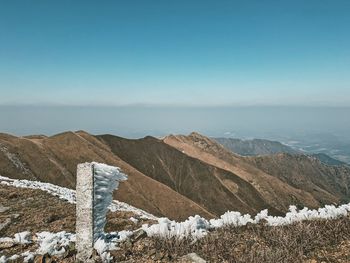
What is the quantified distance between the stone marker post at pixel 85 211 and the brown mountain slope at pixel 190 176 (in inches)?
4580

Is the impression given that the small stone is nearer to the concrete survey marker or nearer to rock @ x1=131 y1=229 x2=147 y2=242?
the concrete survey marker

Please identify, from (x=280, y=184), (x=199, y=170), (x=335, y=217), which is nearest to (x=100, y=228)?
(x=335, y=217)

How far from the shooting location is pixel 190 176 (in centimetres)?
14388

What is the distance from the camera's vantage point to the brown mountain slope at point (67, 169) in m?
78.9

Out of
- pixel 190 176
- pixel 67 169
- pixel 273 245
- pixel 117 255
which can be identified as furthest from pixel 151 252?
pixel 190 176

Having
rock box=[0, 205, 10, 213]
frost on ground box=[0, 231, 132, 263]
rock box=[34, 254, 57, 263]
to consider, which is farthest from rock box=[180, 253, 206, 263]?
rock box=[0, 205, 10, 213]

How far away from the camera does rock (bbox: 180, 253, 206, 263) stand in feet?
29.4

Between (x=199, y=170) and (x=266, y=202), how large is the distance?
35.7 meters

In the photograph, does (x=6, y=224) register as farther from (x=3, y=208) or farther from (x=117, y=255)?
(x=117, y=255)

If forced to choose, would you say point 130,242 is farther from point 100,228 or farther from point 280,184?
point 280,184

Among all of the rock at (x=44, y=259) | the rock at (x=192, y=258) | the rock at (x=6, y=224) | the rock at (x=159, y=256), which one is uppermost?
the rock at (x=192, y=258)

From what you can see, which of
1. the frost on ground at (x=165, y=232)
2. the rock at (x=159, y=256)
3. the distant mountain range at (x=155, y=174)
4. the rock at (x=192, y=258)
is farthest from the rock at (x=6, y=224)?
the distant mountain range at (x=155, y=174)

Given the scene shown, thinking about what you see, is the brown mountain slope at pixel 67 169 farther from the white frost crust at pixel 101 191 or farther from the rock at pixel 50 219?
the white frost crust at pixel 101 191

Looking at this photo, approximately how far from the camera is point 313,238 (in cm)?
999
